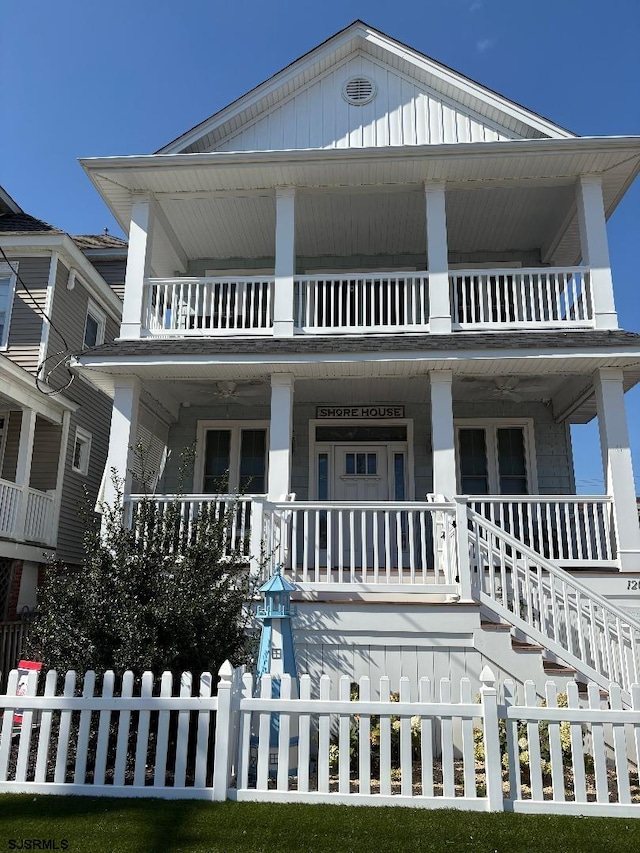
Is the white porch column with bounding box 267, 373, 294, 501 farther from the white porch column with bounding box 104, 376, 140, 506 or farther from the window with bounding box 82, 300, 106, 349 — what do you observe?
the window with bounding box 82, 300, 106, 349

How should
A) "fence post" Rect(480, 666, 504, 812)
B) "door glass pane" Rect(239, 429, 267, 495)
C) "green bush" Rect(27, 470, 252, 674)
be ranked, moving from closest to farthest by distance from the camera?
"fence post" Rect(480, 666, 504, 812), "green bush" Rect(27, 470, 252, 674), "door glass pane" Rect(239, 429, 267, 495)

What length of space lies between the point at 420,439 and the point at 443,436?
2886 millimetres

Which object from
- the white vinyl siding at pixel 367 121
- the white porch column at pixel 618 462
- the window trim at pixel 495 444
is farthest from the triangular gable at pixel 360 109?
the window trim at pixel 495 444

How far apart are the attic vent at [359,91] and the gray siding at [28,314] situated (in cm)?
712

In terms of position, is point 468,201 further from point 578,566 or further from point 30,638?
point 30,638

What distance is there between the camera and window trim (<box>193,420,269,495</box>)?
13071mm

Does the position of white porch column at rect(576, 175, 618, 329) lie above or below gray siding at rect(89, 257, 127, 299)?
below

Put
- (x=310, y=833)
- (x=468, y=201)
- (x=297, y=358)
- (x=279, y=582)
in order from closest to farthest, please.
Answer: (x=310, y=833) < (x=279, y=582) < (x=297, y=358) < (x=468, y=201)

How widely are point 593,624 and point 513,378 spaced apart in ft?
15.8

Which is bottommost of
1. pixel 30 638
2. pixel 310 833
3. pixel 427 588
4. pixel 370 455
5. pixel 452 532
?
pixel 310 833

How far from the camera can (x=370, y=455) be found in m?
13.0

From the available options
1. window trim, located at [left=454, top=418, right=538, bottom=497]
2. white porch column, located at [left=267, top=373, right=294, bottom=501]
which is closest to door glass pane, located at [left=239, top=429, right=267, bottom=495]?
white porch column, located at [left=267, top=373, right=294, bottom=501]

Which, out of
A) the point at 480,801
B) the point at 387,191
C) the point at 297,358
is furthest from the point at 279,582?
the point at 387,191

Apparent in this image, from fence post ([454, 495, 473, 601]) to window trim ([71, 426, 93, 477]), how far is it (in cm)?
970
